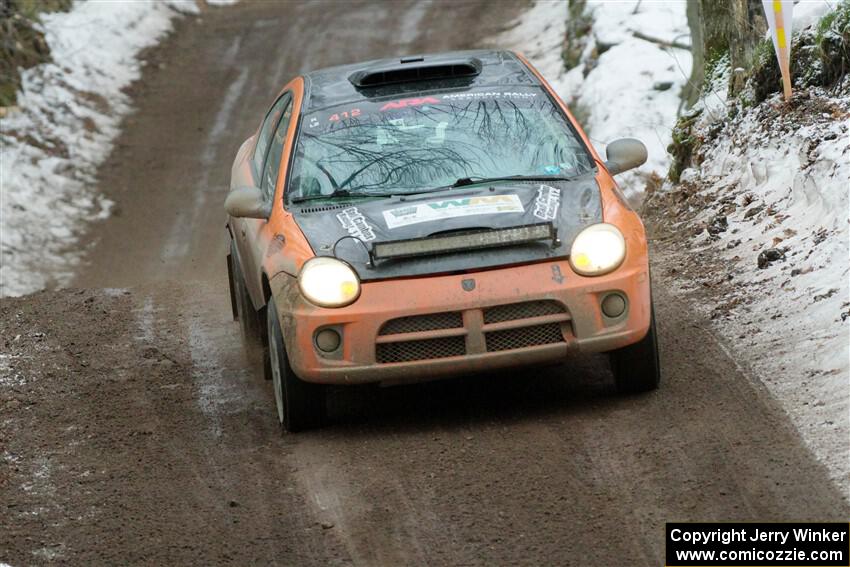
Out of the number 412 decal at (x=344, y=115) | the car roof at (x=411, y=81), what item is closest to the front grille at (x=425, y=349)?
the number 412 decal at (x=344, y=115)

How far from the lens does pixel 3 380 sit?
802 cm

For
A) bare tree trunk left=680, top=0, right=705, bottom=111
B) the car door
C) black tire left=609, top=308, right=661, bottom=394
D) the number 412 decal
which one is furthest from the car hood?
bare tree trunk left=680, top=0, right=705, bottom=111

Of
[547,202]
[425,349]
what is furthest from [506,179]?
[425,349]

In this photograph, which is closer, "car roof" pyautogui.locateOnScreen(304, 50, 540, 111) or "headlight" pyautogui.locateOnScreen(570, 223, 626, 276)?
"headlight" pyautogui.locateOnScreen(570, 223, 626, 276)

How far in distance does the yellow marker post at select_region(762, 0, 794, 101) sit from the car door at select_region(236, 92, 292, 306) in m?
3.47

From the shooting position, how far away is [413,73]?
7.69 metres

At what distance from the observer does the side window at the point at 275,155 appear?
7.30 meters

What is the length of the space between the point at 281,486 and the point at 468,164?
2.04 metres

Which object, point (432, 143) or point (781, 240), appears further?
point (781, 240)

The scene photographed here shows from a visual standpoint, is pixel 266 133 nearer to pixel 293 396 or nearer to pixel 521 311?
pixel 293 396

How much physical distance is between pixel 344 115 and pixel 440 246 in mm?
1520

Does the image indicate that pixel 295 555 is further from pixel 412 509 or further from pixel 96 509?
pixel 96 509

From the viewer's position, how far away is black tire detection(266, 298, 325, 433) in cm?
641

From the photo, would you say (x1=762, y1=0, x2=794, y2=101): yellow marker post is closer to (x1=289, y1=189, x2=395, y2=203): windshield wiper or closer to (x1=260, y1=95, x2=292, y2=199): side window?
(x1=260, y1=95, x2=292, y2=199): side window
